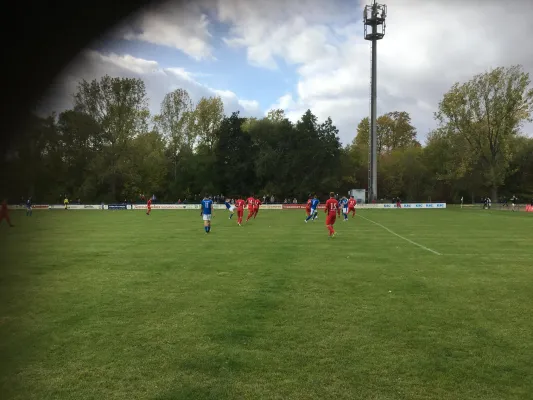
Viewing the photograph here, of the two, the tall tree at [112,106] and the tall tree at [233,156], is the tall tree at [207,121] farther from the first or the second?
the tall tree at [112,106]

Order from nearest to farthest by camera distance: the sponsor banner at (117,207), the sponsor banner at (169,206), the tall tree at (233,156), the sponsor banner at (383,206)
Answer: the sponsor banner at (117,207), the sponsor banner at (169,206), the sponsor banner at (383,206), the tall tree at (233,156)

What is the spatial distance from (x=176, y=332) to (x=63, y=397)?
1.91m

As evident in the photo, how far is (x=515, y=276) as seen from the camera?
368 inches

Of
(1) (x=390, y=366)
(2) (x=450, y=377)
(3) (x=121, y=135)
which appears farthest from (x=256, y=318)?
(3) (x=121, y=135)

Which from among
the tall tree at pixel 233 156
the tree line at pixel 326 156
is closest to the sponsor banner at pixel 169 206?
the tree line at pixel 326 156

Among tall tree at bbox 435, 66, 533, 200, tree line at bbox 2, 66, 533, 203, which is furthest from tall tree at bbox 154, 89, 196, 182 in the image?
tall tree at bbox 435, 66, 533, 200

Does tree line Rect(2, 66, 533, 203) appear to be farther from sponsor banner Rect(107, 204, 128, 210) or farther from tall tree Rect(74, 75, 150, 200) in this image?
tall tree Rect(74, 75, 150, 200)

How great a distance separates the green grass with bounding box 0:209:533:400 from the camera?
3875 mm

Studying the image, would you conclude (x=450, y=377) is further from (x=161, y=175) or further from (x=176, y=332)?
(x=161, y=175)

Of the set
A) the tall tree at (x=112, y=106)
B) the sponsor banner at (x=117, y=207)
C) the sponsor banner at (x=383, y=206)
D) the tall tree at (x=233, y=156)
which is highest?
the tall tree at (x=233, y=156)

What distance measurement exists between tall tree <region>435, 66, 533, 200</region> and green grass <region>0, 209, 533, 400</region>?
1994 inches

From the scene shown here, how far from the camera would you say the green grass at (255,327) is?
3875mm

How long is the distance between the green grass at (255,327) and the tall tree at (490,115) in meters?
50.6

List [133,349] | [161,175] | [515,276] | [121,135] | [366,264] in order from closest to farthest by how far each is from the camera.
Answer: [133,349], [121,135], [515,276], [366,264], [161,175]
